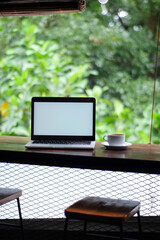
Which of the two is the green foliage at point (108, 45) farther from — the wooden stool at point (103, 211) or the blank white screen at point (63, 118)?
the wooden stool at point (103, 211)

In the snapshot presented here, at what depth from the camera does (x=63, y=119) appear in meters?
2.38

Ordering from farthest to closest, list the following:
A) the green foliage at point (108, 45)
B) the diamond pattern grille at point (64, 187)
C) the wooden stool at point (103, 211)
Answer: the green foliage at point (108, 45) → the diamond pattern grille at point (64, 187) → the wooden stool at point (103, 211)

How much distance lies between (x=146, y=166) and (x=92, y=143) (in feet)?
1.66

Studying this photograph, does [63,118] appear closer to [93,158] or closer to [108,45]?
[93,158]

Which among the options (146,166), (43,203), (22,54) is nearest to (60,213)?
(43,203)

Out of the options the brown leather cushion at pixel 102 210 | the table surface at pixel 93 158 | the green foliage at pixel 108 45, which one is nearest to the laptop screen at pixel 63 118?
the table surface at pixel 93 158

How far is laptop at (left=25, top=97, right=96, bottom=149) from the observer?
235 centimetres

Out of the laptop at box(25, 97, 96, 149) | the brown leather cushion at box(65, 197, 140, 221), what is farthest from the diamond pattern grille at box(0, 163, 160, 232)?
the brown leather cushion at box(65, 197, 140, 221)

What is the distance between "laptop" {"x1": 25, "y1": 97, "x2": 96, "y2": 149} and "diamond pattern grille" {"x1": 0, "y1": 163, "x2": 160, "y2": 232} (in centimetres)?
33

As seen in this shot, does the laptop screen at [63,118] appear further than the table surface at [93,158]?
Yes

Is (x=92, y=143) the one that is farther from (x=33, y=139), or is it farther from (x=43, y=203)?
(x=43, y=203)

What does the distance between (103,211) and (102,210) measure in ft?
0.05

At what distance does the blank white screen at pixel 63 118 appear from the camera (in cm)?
236

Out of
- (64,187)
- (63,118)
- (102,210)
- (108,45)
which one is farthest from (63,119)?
(108,45)
